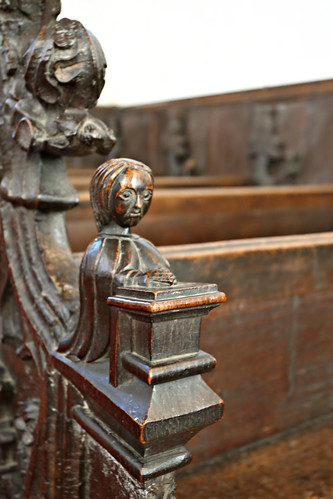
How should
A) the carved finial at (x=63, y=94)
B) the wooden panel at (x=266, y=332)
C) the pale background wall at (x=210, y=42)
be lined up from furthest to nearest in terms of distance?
the pale background wall at (x=210, y=42), the wooden panel at (x=266, y=332), the carved finial at (x=63, y=94)

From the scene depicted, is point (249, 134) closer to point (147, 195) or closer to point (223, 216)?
point (223, 216)

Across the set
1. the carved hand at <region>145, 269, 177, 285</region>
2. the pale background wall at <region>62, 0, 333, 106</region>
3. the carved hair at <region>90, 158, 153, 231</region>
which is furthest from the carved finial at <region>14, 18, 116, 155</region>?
the pale background wall at <region>62, 0, 333, 106</region>

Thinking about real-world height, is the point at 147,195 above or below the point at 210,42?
below

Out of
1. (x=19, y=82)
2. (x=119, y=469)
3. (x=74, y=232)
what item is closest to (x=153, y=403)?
(x=119, y=469)

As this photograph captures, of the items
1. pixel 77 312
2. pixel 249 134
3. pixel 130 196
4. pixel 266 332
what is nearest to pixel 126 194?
pixel 130 196

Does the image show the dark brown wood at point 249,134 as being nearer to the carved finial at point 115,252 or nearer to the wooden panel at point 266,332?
the wooden panel at point 266,332

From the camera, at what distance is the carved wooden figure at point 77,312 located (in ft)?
2.63

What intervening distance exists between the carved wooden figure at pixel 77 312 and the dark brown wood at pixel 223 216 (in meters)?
1.07

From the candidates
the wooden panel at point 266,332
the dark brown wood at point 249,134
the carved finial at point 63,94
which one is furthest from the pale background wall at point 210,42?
the carved finial at point 63,94

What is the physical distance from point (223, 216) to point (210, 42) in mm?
948

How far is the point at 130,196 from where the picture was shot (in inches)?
34.5

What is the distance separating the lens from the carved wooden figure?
800 millimetres

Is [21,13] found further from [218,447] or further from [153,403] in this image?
[218,447]

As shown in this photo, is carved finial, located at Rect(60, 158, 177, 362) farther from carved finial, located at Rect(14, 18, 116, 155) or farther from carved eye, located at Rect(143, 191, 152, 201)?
carved finial, located at Rect(14, 18, 116, 155)
